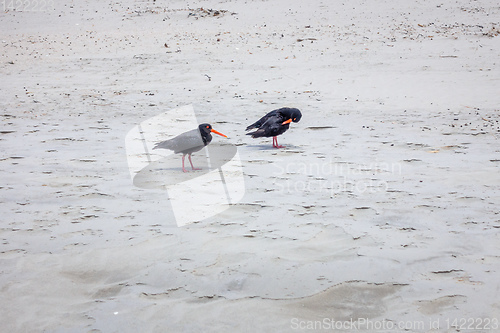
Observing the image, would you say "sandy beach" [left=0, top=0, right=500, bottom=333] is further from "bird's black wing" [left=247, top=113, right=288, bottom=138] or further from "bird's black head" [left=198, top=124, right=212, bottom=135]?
"bird's black head" [left=198, top=124, right=212, bottom=135]

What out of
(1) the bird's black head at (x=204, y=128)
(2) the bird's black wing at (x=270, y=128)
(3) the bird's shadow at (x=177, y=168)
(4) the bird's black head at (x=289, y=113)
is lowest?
(3) the bird's shadow at (x=177, y=168)

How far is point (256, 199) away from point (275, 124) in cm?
271

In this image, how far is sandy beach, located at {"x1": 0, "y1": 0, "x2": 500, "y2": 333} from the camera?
297 cm

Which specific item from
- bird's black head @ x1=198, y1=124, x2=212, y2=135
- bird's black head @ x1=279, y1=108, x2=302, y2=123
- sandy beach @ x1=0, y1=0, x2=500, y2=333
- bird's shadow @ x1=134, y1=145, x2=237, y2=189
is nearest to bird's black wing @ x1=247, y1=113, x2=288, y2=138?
bird's black head @ x1=279, y1=108, x2=302, y2=123

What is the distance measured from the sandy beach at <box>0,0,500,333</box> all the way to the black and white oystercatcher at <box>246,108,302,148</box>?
25 centimetres

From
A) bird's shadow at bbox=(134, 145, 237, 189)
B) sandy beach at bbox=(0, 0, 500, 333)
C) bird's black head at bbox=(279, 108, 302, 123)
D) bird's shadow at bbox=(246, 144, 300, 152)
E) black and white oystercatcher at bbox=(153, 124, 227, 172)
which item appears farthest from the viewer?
bird's black head at bbox=(279, 108, 302, 123)

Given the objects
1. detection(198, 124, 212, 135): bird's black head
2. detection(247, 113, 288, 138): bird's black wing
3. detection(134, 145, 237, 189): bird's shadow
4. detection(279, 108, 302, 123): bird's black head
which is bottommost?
detection(134, 145, 237, 189): bird's shadow

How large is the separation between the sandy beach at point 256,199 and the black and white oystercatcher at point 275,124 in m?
0.25

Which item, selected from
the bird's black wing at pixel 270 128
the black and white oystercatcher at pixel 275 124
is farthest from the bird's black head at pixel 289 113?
the bird's black wing at pixel 270 128

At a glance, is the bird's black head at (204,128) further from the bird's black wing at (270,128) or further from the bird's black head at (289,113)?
the bird's black head at (289,113)

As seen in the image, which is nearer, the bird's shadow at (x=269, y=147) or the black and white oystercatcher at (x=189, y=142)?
the black and white oystercatcher at (x=189, y=142)

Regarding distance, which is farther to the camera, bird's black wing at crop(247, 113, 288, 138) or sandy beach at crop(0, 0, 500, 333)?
bird's black wing at crop(247, 113, 288, 138)

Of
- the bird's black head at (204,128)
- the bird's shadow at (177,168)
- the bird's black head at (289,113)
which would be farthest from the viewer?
the bird's black head at (289,113)

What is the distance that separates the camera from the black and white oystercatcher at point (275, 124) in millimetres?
7172
